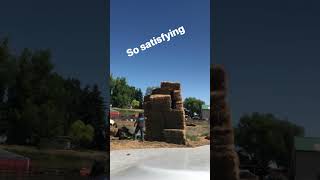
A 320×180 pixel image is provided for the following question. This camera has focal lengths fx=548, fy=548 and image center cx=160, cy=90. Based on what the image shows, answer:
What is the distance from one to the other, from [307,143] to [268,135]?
46 centimetres

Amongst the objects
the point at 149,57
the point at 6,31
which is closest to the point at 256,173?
the point at 149,57

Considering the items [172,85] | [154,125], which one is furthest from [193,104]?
[154,125]

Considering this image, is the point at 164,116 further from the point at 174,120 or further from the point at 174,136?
the point at 174,136

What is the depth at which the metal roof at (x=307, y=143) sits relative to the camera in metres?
6.34

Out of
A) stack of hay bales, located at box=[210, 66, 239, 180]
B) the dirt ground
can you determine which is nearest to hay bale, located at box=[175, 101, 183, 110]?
the dirt ground

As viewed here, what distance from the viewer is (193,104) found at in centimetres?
703

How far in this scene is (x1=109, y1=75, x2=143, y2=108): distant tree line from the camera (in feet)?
23.0

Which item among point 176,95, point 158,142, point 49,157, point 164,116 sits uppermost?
point 176,95

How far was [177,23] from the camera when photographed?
712 centimetres

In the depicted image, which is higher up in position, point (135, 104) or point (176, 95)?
point (176, 95)

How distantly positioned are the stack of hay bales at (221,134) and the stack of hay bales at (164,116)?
2.22 ft

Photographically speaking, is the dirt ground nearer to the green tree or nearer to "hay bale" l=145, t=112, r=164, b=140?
"hay bale" l=145, t=112, r=164, b=140

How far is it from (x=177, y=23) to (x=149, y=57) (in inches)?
22.5

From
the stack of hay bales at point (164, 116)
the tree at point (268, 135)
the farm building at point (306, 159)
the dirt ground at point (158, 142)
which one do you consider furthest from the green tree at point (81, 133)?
the farm building at point (306, 159)
